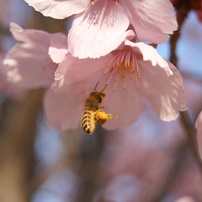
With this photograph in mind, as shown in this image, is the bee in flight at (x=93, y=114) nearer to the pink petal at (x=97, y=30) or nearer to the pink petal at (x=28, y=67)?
the pink petal at (x=97, y=30)

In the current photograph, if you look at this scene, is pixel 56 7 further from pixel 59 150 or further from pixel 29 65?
pixel 59 150

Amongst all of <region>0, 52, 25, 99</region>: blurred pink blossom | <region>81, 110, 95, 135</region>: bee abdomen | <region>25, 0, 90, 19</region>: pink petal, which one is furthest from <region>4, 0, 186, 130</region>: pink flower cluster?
<region>0, 52, 25, 99</region>: blurred pink blossom

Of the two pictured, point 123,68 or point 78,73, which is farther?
point 123,68

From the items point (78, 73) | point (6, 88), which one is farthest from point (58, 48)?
point (6, 88)

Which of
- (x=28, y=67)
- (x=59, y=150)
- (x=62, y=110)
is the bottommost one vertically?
(x=59, y=150)

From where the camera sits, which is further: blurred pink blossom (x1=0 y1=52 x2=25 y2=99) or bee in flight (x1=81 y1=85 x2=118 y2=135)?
blurred pink blossom (x1=0 y1=52 x2=25 y2=99)

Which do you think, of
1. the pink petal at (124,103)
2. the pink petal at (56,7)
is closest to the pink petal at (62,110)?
the pink petal at (124,103)

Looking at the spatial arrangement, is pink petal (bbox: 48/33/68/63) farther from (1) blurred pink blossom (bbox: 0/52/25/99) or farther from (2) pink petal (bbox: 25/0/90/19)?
(1) blurred pink blossom (bbox: 0/52/25/99)
